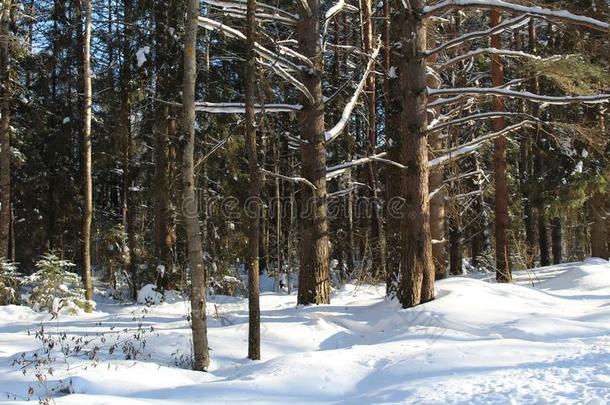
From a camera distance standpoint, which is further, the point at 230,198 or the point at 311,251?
the point at 230,198

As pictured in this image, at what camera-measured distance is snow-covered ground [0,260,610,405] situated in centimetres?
453

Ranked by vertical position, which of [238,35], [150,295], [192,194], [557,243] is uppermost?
[238,35]

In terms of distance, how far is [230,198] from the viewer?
692 inches

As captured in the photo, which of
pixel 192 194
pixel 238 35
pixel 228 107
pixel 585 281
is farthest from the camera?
pixel 585 281

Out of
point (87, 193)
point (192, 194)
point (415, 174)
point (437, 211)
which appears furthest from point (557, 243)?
point (192, 194)

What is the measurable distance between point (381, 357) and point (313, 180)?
4261mm

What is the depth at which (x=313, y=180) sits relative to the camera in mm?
9570

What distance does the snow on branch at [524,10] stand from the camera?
7.91 meters

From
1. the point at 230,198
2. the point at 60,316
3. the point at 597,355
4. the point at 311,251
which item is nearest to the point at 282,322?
the point at 311,251

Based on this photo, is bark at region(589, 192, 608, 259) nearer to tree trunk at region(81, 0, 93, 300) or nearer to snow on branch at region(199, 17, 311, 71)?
snow on branch at region(199, 17, 311, 71)

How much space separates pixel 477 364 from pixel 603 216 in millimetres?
13009

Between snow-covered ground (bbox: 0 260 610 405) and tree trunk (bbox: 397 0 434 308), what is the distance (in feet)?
1.45

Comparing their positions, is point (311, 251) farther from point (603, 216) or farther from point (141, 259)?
point (603, 216)

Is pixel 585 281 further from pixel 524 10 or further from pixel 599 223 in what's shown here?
pixel 599 223
